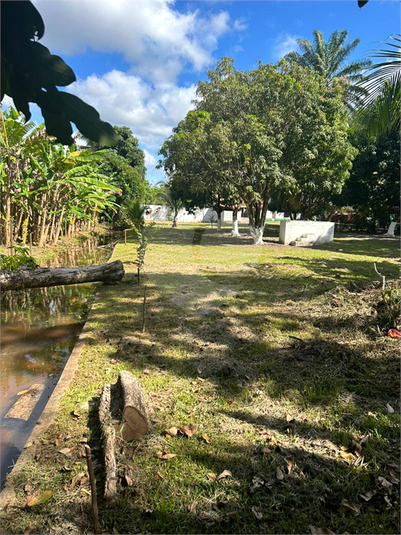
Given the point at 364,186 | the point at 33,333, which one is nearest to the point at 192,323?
the point at 33,333

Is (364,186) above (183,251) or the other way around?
above

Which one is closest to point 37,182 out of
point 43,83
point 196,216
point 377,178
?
point 43,83

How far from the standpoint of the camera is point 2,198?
1099 cm

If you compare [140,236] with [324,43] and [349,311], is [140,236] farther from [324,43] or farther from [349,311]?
[324,43]

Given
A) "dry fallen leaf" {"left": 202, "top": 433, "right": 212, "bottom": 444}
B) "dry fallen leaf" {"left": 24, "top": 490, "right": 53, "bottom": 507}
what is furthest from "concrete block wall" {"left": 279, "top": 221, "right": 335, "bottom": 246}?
"dry fallen leaf" {"left": 24, "top": 490, "right": 53, "bottom": 507}

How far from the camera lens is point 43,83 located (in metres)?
0.97

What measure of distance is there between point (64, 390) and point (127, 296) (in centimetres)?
360

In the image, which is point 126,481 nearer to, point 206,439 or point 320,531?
point 206,439

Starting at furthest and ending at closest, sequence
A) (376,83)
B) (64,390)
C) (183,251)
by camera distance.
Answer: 1. (183,251)
2. (376,83)
3. (64,390)

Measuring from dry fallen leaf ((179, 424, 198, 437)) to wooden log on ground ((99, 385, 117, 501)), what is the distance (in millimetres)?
557

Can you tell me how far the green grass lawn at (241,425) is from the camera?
76.0 inches

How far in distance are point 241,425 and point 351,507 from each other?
0.98m

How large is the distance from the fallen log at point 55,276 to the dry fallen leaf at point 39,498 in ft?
14.1

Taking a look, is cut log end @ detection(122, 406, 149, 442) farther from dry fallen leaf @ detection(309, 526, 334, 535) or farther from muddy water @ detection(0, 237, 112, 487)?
dry fallen leaf @ detection(309, 526, 334, 535)
